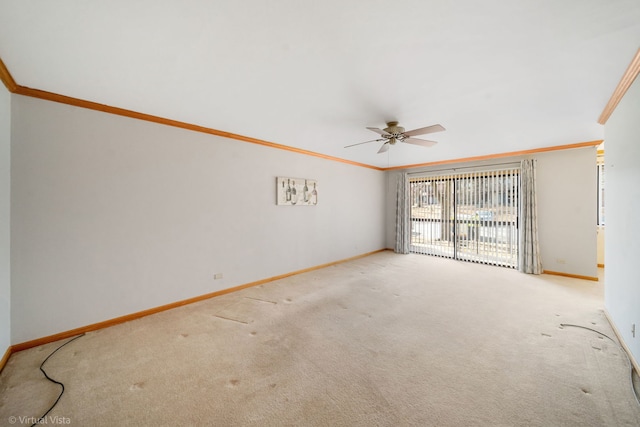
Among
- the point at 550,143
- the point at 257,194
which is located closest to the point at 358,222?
the point at 257,194

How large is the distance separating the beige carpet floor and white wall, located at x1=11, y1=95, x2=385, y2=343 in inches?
16.3

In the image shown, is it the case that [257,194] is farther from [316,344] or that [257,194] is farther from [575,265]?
[575,265]

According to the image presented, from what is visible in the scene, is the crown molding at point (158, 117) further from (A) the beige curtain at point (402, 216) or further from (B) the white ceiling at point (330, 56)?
(A) the beige curtain at point (402, 216)

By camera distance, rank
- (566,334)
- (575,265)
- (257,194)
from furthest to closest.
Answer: (575,265), (257,194), (566,334)

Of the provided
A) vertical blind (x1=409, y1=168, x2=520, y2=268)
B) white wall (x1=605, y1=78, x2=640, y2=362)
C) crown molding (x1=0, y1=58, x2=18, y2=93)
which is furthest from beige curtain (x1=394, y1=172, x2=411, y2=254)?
crown molding (x1=0, y1=58, x2=18, y2=93)

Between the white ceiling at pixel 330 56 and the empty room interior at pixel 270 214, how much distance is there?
0.02 metres

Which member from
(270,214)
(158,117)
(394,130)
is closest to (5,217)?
(158,117)

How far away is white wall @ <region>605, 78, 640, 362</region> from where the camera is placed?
6.72 feet

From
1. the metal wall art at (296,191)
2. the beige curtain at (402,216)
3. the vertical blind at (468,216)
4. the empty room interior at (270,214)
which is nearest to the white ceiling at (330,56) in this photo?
the empty room interior at (270,214)

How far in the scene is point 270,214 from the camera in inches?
171

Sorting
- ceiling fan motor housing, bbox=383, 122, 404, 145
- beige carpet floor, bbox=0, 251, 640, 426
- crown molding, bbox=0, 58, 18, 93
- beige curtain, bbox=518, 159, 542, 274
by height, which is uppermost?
crown molding, bbox=0, 58, 18, 93

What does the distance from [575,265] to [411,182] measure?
373 cm

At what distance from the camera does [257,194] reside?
414cm

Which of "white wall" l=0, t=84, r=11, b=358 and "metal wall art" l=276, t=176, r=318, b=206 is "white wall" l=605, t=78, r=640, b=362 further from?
"white wall" l=0, t=84, r=11, b=358
